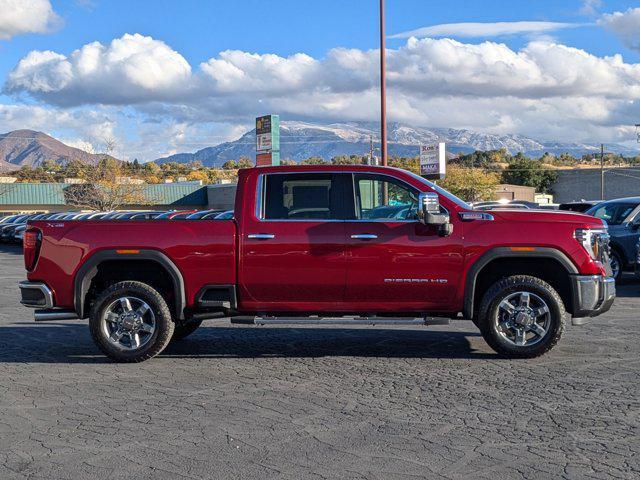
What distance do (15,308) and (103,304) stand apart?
5.84 metres

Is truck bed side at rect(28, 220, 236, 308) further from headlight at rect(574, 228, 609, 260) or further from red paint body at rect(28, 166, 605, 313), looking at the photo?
headlight at rect(574, 228, 609, 260)

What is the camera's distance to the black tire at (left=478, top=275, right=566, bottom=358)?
781cm

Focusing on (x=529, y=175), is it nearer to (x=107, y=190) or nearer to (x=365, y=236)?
(x=107, y=190)

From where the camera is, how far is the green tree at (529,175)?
290ft

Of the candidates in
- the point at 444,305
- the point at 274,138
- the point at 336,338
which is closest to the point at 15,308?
the point at 336,338

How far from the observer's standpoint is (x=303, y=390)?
684 cm

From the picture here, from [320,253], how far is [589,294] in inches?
110

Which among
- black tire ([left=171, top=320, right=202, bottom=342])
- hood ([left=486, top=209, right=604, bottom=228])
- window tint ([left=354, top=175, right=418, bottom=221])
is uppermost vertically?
window tint ([left=354, top=175, right=418, bottom=221])

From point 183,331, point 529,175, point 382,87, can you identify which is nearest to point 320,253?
point 183,331

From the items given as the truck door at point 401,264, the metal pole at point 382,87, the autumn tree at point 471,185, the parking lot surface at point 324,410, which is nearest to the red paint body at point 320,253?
the truck door at point 401,264

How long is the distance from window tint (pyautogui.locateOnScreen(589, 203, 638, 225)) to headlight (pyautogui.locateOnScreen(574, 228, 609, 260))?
26.7 feet

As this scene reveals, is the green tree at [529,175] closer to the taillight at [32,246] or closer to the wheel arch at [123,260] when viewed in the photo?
the wheel arch at [123,260]

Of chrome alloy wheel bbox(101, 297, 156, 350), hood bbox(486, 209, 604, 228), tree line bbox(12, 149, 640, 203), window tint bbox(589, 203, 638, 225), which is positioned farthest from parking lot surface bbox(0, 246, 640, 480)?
tree line bbox(12, 149, 640, 203)

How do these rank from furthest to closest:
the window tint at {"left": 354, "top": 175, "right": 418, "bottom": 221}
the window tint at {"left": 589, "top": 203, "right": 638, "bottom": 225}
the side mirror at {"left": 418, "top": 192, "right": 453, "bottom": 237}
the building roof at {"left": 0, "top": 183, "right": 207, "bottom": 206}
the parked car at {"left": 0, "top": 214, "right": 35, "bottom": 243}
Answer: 1. the building roof at {"left": 0, "top": 183, "right": 207, "bottom": 206}
2. the parked car at {"left": 0, "top": 214, "right": 35, "bottom": 243}
3. the window tint at {"left": 589, "top": 203, "right": 638, "bottom": 225}
4. the window tint at {"left": 354, "top": 175, "right": 418, "bottom": 221}
5. the side mirror at {"left": 418, "top": 192, "right": 453, "bottom": 237}
